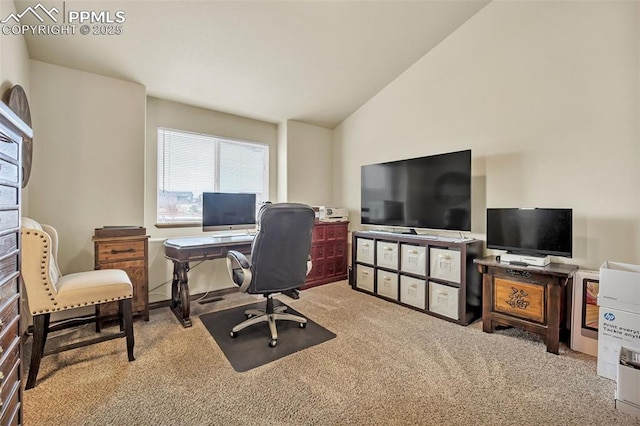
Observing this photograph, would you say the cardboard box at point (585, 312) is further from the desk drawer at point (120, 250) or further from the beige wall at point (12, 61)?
the beige wall at point (12, 61)

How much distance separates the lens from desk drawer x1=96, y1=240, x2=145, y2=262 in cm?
258

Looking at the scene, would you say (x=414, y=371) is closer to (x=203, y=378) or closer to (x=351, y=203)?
(x=203, y=378)

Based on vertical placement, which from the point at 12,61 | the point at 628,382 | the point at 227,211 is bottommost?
the point at 628,382

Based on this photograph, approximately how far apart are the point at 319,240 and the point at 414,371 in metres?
2.36

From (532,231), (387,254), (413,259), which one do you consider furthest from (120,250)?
(532,231)

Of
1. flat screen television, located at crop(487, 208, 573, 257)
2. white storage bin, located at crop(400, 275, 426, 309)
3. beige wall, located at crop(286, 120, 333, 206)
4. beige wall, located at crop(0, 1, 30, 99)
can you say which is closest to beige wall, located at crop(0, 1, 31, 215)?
beige wall, located at crop(0, 1, 30, 99)

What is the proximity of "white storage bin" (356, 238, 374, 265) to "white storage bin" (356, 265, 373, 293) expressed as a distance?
0.34 feet

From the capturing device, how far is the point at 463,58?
316 cm

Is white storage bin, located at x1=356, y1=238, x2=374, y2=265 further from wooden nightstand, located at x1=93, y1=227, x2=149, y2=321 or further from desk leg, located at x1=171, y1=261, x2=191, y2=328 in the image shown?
wooden nightstand, located at x1=93, y1=227, x2=149, y2=321

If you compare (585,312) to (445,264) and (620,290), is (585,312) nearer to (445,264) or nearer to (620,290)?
(620,290)

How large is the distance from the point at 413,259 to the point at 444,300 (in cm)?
52

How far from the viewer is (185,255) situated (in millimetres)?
2691

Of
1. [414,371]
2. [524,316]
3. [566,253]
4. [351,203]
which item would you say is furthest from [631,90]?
[351,203]

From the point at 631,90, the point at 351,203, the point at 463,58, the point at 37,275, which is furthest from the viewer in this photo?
the point at 351,203
